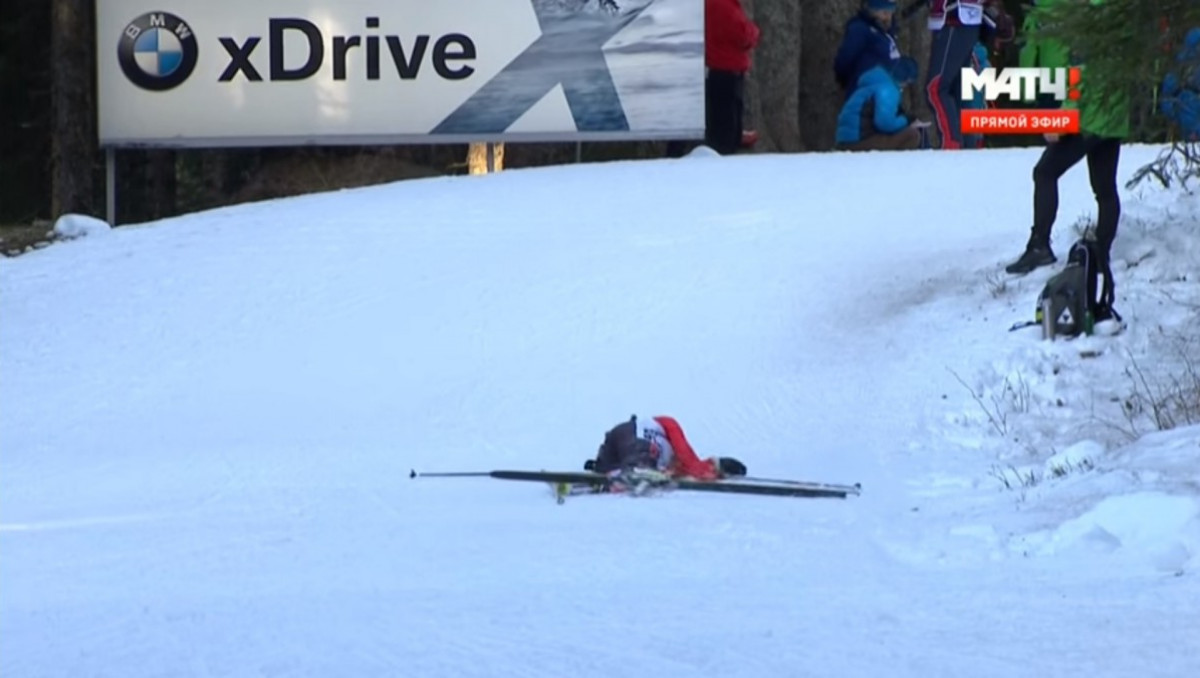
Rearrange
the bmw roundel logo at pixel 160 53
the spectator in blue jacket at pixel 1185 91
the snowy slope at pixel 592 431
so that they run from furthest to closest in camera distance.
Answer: the bmw roundel logo at pixel 160 53
the spectator in blue jacket at pixel 1185 91
the snowy slope at pixel 592 431

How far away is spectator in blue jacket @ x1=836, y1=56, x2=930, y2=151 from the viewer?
21.9 metres

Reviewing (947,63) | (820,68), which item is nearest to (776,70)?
(820,68)

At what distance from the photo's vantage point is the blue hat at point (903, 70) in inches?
862

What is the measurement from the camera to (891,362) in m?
13.3

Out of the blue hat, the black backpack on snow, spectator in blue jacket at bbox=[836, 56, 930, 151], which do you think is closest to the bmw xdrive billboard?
spectator in blue jacket at bbox=[836, 56, 930, 151]

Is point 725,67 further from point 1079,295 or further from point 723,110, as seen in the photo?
point 1079,295

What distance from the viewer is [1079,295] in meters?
12.9

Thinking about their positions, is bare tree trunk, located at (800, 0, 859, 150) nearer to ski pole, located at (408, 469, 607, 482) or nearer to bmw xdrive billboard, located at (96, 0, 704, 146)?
bmw xdrive billboard, located at (96, 0, 704, 146)

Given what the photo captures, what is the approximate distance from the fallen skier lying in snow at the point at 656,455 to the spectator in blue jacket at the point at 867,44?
11732 millimetres

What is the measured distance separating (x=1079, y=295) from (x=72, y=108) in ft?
56.2

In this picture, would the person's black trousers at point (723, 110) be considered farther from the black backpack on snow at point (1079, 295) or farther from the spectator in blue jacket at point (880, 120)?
the black backpack on snow at point (1079, 295)

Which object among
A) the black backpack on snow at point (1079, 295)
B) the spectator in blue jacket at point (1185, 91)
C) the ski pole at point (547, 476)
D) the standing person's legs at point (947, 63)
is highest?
the standing person's legs at point (947, 63)

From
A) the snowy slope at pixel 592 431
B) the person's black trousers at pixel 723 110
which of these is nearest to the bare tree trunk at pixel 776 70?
the person's black trousers at pixel 723 110

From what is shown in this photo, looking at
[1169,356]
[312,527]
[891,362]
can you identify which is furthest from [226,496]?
[1169,356]
